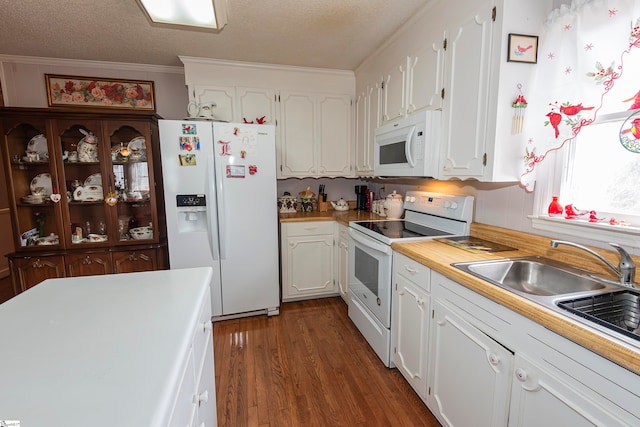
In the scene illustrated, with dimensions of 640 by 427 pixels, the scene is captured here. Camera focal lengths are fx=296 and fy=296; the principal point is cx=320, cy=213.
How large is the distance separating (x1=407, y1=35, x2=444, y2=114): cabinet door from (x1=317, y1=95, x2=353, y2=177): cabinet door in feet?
3.76

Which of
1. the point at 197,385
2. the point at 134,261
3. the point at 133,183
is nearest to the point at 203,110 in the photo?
the point at 133,183

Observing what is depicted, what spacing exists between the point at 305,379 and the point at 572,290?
60.0 inches

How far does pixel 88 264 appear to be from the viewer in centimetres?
259

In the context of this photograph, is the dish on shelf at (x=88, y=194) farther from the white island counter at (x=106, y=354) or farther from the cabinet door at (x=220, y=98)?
the white island counter at (x=106, y=354)

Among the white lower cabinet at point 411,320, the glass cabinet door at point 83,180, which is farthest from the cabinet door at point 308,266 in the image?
the glass cabinet door at point 83,180

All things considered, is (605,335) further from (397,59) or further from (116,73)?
(116,73)

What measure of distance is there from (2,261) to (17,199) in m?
1.92

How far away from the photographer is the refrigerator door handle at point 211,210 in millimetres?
2439

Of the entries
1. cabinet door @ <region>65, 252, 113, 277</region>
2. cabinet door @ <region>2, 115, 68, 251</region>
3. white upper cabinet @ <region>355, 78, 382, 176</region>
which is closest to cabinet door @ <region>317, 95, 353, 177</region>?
white upper cabinet @ <region>355, 78, 382, 176</region>

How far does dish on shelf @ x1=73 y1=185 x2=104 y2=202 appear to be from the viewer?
2.63 meters

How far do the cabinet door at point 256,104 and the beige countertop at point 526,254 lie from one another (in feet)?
6.44

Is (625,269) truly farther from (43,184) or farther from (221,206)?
(43,184)

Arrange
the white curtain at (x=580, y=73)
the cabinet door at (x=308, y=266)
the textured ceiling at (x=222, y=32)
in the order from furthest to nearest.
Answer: the cabinet door at (x=308, y=266) < the textured ceiling at (x=222, y=32) < the white curtain at (x=580, y=73)

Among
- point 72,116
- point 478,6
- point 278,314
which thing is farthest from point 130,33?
point 278,314
